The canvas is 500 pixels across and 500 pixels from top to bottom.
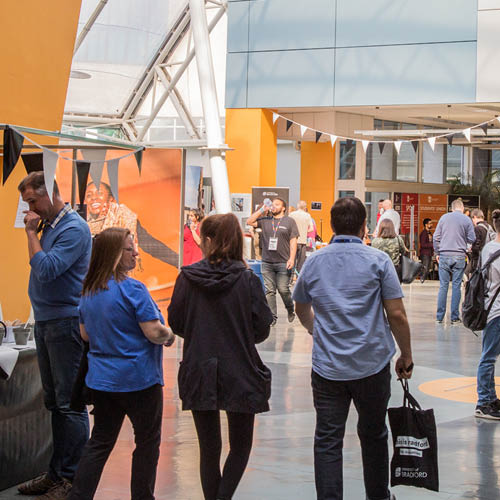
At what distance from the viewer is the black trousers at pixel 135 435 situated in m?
3.67

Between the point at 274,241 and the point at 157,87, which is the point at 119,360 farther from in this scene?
the point at 157,87

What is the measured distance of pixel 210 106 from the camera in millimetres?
17188

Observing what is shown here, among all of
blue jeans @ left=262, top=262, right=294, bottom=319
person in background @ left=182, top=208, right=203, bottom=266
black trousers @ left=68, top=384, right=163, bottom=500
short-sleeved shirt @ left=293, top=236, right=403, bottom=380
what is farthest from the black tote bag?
person in background @ left=182, top=208, right=203, bottom=266

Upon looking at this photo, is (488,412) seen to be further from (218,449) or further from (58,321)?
(58,321)

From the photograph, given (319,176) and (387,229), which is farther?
(319,176)

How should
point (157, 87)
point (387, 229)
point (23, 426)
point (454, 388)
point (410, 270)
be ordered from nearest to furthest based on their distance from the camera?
point (23, 426) → point (454, 388) → point (410, 270) → point (387, 229) → point (157, 87)

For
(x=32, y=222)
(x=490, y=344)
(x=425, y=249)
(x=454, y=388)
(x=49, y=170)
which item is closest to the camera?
(x=32, y=222)

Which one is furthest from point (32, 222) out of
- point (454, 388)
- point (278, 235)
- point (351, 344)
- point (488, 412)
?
point (278, 235)

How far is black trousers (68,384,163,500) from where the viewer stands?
3.67 meters

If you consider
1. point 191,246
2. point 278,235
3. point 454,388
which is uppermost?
point 278,235

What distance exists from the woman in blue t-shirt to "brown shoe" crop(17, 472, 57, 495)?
23.3 inches

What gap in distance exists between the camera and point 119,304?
3670 millimetres

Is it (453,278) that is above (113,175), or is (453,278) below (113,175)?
below

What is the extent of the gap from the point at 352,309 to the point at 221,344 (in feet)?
2.04
